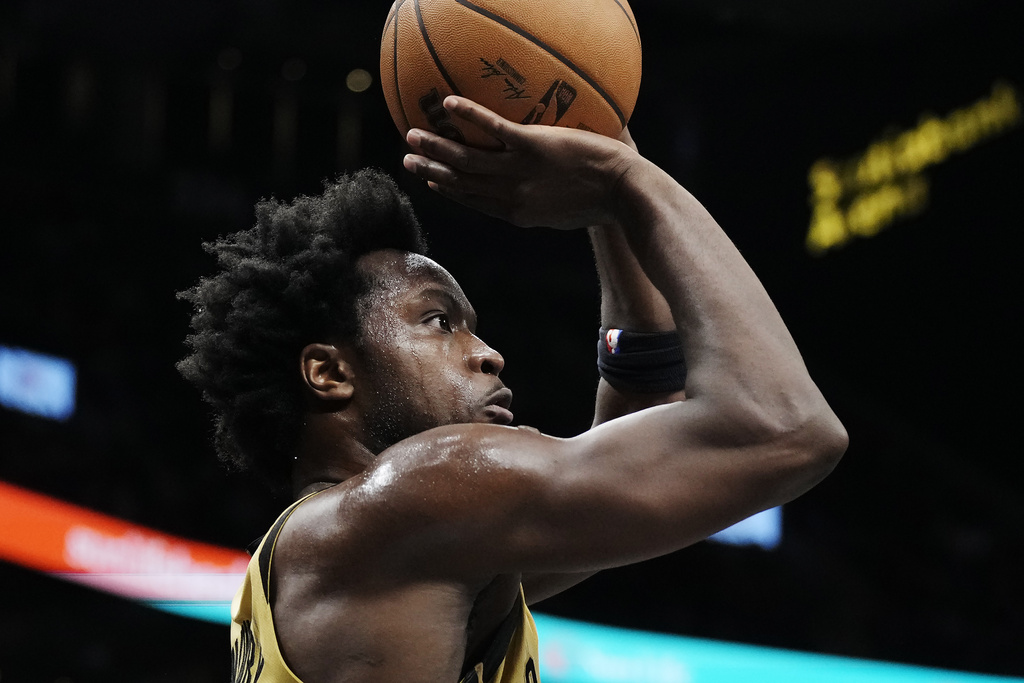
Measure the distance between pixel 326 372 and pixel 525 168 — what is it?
57cm

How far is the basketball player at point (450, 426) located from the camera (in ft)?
5.37

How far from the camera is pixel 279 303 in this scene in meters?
2.10

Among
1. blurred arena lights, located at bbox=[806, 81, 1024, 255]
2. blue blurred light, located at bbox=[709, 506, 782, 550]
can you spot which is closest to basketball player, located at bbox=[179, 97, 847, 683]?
blue blurred light, located at bbox=[709, 506, 782, 550]

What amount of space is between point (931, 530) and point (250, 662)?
8909mm

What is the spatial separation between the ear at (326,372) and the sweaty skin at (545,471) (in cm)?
16

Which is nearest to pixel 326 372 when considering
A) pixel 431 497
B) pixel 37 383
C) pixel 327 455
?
pixel 327 455

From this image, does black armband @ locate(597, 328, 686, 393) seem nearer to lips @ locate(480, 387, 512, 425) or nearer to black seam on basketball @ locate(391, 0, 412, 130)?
lips @ locate(480, 387, 512, 425)

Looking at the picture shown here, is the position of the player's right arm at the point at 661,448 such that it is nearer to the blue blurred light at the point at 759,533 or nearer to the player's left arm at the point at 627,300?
the player's left arm at the point at 627,300

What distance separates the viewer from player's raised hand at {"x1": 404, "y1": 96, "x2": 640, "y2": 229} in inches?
70.3

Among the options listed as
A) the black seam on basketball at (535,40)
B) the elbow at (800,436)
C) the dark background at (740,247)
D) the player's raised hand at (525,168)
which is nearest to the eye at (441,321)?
the player's raised hand at (525,168)

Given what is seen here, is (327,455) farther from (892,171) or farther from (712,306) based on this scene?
(892,171)

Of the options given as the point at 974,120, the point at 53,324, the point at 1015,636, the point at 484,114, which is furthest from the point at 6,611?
the point at 974,120

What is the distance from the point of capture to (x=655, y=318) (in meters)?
2.26

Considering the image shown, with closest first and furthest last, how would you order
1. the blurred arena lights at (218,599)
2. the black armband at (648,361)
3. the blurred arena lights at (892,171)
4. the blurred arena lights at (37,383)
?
1. the black armband at (648,361)
2. the blurred arena lights at (218,599)
3. the blurred arena lights at (37,383)
4. the blurred arena lights at (892,171)
